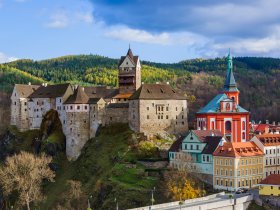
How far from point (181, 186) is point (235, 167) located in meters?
9.09

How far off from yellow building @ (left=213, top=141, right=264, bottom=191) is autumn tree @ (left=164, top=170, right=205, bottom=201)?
13.9 feet

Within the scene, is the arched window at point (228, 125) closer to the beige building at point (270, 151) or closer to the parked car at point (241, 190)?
the beige building at point (270, 151)

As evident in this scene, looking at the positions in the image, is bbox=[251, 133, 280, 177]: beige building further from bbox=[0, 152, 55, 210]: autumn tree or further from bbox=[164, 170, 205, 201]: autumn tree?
bbox=[0, 152, 55, 210]: autumn tree

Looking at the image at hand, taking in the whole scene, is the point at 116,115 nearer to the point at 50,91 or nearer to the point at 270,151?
the point at 50,91

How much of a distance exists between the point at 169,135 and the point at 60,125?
26.8 metres

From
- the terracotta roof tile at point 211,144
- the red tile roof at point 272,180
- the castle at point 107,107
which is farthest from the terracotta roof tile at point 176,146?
the red tile roof at point 272,180

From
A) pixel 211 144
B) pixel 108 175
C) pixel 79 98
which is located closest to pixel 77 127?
pixel 79 98

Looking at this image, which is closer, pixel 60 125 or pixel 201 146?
pixel 201 146

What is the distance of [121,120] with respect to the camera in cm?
11725

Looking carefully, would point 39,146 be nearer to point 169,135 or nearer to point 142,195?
point 169,135

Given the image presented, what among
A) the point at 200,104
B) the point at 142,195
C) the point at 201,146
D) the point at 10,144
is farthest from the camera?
the point at 200,104

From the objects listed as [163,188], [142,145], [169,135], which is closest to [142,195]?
[163,188]

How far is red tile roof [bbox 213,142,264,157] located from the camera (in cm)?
9106

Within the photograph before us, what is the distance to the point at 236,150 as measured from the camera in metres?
91.7
